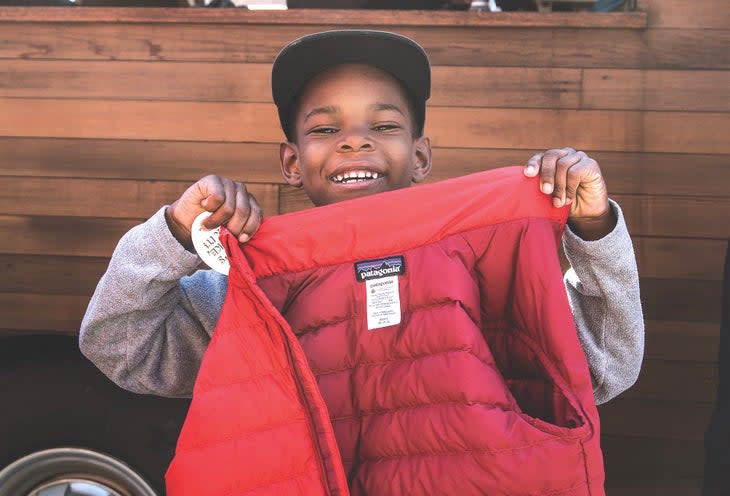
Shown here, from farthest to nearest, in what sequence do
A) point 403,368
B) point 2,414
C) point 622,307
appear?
point 2,414
point 622,307
point 403,368

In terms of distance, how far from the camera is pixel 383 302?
1.24 meters

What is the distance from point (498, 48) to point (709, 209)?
2.33 feet

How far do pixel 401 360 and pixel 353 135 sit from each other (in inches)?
21.2

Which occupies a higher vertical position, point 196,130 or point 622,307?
point 196,130

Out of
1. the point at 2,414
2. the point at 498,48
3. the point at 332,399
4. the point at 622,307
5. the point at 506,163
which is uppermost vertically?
the point at 498,48

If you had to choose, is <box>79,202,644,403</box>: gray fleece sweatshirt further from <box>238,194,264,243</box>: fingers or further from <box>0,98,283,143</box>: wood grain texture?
<box>0,98,283,143</box>: wood grain texture

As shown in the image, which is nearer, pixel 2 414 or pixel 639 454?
pixel 2 414

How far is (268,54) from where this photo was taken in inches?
88.3

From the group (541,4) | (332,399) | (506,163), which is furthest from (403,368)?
(541,4)

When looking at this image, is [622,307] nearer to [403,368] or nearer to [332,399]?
[403,368]

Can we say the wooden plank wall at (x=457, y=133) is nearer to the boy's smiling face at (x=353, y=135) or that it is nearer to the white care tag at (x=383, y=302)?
the boy's smiling face at (x=353, y=135)

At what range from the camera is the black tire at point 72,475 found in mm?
1921

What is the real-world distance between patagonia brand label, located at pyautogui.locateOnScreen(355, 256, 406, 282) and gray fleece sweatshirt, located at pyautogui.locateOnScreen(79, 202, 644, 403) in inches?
11.4

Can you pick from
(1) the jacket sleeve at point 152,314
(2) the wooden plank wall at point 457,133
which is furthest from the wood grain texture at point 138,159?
(1) the jacket sleeve at point 152,314
